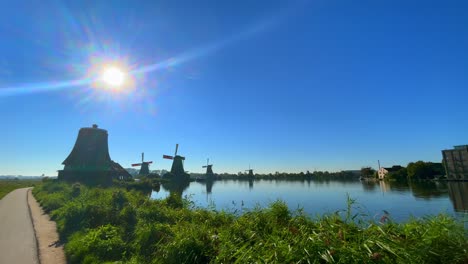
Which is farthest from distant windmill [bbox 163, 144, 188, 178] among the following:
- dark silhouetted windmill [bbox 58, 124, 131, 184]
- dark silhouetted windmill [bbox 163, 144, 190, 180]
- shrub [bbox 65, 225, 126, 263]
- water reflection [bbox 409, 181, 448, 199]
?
shrub [bbox 65, 225, 126, 263]

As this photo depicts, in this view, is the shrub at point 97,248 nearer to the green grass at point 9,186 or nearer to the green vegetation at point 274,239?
the green vegetation at point 274,239

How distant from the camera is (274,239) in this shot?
177 inches

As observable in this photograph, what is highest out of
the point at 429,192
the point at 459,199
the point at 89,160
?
the point at 89,160

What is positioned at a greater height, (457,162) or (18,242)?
(457,162)

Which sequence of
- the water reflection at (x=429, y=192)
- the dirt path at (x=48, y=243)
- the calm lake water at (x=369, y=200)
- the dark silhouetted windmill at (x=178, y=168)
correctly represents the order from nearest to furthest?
the dirt path at (x=48, y=243) → the calm lake water at (x=369, y=200) → the water reflection at (x=429, y=192) → the dark silhouetted windmill at (x=178, y=168)

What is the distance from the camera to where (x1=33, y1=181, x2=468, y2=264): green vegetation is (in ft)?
10.8

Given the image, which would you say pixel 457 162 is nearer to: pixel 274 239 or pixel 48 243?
pixel 274 239

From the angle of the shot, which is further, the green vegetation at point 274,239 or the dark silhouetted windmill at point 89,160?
the dark silhouetted windmill at point 89,160

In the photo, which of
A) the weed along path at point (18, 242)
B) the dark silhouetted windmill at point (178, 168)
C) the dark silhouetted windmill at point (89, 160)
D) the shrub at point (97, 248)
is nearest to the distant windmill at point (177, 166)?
the dark silhouetted windmill at point (178, 168)

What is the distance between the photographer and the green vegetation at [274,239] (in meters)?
3.28

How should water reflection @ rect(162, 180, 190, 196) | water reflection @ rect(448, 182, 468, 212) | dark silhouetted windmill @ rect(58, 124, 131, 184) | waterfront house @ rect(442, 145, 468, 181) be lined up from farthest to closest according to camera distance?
waterfront house @ rect(442, 145, 468, 181) → water reflection @ rect(162, 180, 190, 196) → dark silhouetted windmill @ rect(58, 124, 131, 184) → water reflection @ rect(448, 182, 468, 212)

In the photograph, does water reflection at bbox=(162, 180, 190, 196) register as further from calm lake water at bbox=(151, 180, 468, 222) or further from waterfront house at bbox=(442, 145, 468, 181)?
waterfront house at bbox=(442, 145, 468, 181)

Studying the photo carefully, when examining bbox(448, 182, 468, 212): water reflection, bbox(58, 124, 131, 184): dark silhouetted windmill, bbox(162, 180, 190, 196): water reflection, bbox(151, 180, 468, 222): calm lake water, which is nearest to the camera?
bbox(151, 180, 468, 222): calm lake water

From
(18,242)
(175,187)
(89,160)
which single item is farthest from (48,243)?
(175,187)
